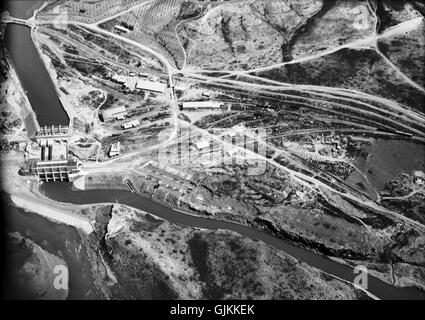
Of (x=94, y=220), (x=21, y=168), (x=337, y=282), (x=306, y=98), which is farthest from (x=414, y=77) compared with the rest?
(x=21, y=168)

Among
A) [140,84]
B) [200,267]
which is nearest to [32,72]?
[140,84]

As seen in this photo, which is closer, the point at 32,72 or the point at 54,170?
the point at 54,170

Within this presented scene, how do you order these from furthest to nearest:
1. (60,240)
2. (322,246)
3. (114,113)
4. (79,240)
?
(114,113) < (322,246) < (79,240) < (60,240)

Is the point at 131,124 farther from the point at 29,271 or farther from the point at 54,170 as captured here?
the point at 29,271

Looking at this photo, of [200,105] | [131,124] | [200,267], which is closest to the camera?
[200,267]

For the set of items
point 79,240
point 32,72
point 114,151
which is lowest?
point 79,240

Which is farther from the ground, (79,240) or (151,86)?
(151,86)
